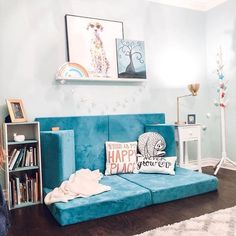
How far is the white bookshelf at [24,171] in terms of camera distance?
2.58m

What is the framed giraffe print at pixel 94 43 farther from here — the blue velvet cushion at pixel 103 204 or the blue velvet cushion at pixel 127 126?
the blue velvet cushion at pixel 103 204

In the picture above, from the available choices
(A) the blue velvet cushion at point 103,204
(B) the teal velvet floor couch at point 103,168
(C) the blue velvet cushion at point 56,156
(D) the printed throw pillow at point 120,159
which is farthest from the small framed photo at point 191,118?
(C) the blue velvet cushion at point 56,156

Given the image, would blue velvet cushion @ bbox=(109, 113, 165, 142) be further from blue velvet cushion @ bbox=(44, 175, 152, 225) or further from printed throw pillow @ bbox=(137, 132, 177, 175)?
blue velvet cushion @ bbox=(44, 175, 152, 225)

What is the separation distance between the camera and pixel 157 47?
386 cm

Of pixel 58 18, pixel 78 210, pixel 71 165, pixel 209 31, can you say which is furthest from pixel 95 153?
pixel 209 31

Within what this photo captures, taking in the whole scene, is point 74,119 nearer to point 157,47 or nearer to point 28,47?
point 28,47

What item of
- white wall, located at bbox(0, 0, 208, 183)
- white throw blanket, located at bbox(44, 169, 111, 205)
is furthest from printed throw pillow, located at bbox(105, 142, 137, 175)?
white wall, located at bbox(0, 0, 208, 183)

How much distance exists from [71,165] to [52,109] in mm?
803

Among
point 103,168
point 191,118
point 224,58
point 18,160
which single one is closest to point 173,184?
point 103,168

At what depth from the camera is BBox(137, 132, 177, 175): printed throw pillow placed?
2.95 meters

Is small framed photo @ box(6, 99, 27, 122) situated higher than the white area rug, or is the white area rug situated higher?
small framed photo @ box(6, 99, 27, 122)

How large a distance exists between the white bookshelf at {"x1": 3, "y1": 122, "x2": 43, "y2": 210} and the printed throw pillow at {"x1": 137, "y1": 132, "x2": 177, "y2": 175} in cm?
120

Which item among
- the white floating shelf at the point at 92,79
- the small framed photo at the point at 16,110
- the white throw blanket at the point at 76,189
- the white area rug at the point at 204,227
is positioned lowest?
the white area rug at the point at 204,227

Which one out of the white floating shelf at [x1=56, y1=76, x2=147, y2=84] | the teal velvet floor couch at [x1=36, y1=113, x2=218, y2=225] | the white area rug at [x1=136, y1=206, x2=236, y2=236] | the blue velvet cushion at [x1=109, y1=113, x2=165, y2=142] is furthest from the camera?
the blue velvet cushion at [x1=109, y1=113, x2=165, y2=142]
